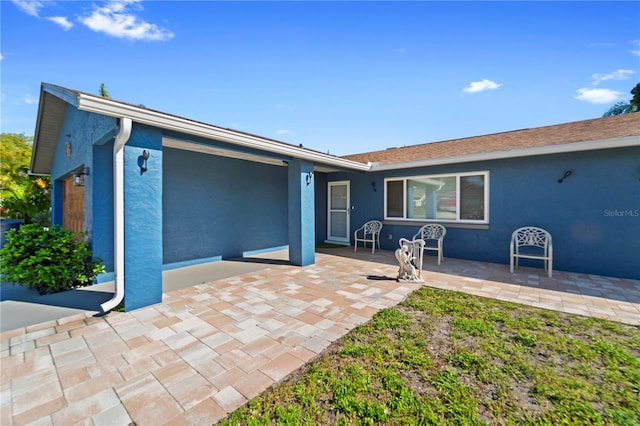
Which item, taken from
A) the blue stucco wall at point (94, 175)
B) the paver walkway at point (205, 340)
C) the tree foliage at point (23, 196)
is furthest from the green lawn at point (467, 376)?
the tree foliage at point (23, 196)

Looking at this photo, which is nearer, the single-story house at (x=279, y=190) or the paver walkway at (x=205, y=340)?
the paver walkway at (x=205, y=340)

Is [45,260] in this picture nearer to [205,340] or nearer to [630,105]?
[205,340]

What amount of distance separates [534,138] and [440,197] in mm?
2783

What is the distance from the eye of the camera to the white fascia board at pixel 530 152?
16.1 ft

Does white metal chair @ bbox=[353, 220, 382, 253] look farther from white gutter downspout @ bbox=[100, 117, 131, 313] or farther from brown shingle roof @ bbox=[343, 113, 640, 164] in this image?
white gutter downspout @ bbox=[100, 117, 131, 313]

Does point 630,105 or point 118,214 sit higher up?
point 630,105

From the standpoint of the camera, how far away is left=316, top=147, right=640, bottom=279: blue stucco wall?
5.19m

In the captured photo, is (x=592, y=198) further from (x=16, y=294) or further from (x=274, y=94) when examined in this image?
(x=16, y=294)

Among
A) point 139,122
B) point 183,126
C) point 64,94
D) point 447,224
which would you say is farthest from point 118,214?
point 447,224

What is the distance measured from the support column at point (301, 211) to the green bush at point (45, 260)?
3682mm

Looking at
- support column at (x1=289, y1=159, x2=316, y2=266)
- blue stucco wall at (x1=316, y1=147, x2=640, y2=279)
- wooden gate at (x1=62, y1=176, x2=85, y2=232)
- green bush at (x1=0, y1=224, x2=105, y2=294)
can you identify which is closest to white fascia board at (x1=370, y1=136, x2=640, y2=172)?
blue stucco wall at (x1=316, y1=147, x2=640, y2=279)

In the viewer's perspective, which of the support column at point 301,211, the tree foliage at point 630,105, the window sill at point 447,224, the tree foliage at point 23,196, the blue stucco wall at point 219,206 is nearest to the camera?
the blue stucco wall at point 219,206

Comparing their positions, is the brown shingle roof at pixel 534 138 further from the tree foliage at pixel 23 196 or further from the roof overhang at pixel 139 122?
the tree foliage at pixel 23 196

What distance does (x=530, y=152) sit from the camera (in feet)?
19.0
